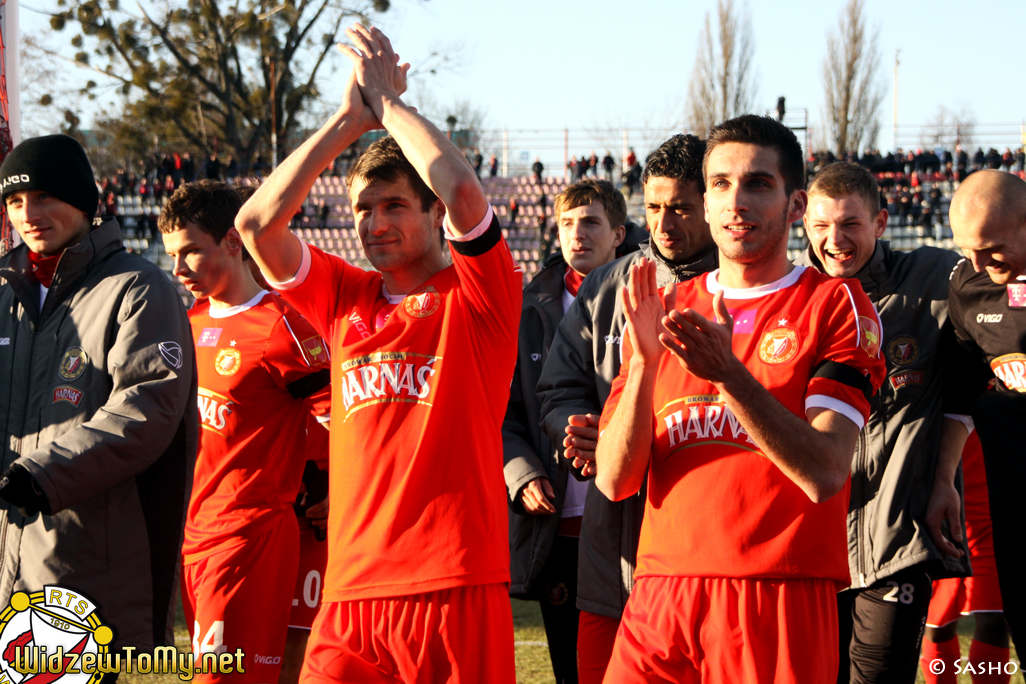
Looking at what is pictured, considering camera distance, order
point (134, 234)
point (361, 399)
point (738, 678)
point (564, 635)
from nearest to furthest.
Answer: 1. point (738, 678)
2. point (361, 399)
3. point (564, 635)
4. point (134, 234)

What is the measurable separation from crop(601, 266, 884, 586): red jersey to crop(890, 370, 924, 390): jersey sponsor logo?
1.49 m

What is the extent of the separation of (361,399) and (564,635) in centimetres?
199

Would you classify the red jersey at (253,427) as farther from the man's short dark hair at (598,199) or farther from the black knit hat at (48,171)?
the man's short dark hair at (598,199)

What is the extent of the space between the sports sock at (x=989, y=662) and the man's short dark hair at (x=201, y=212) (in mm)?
4154

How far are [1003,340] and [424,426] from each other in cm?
224

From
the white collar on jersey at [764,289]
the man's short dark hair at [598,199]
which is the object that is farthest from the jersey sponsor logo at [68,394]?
the man's short dark hair at [598,199]

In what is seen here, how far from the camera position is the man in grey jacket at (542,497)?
157 inches

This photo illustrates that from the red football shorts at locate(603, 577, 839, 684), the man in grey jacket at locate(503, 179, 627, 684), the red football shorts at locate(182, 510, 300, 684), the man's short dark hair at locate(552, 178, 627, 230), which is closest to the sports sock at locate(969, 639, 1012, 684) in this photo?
the man in grey jacket at locate(503, 179, 627, 684)

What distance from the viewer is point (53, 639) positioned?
3.36 metres

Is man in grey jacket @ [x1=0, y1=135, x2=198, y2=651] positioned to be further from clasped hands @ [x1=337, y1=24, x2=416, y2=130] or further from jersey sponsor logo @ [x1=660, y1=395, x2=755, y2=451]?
jersey sponsor logo @ [x1=660, y1=395, x2=755, y2=451]

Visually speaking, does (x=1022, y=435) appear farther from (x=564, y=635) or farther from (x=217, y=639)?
(x=217, y=639)

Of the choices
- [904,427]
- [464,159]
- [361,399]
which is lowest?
[904,427]

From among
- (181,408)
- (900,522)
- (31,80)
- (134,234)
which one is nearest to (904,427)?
(900,522)

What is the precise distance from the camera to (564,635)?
4.38m
